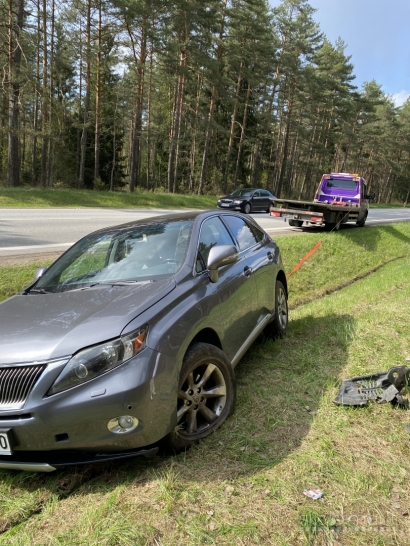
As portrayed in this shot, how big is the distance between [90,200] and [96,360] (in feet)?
62.7

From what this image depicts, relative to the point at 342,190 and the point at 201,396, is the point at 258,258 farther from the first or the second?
the point at 342,190

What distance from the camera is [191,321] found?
270 cm

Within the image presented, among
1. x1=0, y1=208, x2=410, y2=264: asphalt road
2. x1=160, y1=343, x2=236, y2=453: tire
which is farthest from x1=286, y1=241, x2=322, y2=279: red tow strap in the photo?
x1=160, y1=343, x2=236, y2=453: tire

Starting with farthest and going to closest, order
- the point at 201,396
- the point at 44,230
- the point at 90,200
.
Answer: the point at 90,200, the point at 44,230, the point at 201,396

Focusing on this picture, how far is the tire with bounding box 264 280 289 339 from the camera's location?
15.9 ft

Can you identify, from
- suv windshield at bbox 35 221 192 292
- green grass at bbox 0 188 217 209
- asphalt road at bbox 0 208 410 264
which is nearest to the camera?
suv windshield at bbox 35 221 192 292

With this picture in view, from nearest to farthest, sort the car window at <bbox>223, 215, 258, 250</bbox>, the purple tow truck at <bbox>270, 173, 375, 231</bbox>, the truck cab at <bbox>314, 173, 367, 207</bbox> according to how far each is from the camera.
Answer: the car window at <bbox>223, 215, 258, 250</bbox>, the purple tow truck at <bbox>270, 173, 375, 231</bbox>, the truck cab at <bbox>314, 173, 367, 207</bbox>

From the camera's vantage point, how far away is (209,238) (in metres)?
3.71

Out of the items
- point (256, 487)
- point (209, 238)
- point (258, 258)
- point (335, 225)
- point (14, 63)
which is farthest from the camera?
point (14, 63)

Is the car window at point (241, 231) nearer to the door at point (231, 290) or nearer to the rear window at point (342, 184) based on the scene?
the door at point (231, 290)

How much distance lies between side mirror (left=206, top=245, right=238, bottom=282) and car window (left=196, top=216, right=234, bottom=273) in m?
0.10

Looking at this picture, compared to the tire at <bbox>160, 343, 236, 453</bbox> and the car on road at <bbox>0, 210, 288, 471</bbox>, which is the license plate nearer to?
the car on road at <bbox>0, 210, 288, 471</bbox>

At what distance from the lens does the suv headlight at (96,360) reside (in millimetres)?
2180

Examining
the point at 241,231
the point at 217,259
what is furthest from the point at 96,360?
the point at 241,231
